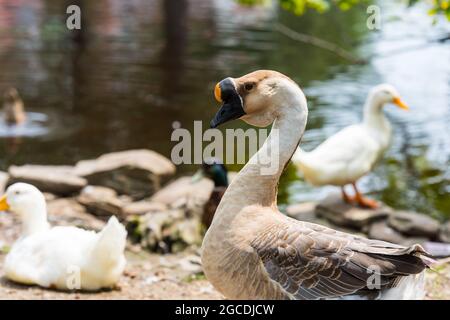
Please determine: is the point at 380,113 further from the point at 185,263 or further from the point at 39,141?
the point at 39,141

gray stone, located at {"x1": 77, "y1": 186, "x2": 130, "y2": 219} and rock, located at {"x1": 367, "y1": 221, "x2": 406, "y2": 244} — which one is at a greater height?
gray stone, located at {"x1": 77, "y1": 186, "x2": 130, "y2": 219}

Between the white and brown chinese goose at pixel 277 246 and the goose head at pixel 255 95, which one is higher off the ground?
the goose head at pixel 255 95

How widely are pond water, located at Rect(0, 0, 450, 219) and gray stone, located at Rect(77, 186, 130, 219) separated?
206 centimetres

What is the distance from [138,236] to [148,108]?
249 inches

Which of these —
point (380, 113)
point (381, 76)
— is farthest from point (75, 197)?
point (381, 76)

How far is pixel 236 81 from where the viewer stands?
401 cm

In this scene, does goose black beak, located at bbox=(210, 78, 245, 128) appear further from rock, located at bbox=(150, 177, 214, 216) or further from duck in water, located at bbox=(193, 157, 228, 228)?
rock, located at bbox=(150, 177, 214, 216)

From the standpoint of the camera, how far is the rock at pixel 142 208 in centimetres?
843

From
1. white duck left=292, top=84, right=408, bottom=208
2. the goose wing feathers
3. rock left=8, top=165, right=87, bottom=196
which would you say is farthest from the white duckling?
the goose wing feathers

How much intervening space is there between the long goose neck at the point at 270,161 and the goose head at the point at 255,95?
1 centimetres

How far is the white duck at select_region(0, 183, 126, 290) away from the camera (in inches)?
231

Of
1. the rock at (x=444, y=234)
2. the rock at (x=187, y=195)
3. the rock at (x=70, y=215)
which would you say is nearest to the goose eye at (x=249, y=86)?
the rock at (x=187, y=195)

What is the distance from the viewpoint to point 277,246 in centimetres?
388

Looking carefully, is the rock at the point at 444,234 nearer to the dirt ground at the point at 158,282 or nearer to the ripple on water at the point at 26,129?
the dirt ground at the point at 158,282
